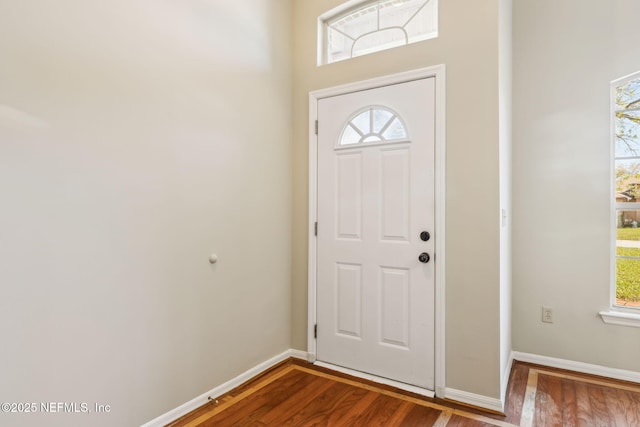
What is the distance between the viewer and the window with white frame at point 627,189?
101 inches

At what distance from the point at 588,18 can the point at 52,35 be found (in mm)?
3466

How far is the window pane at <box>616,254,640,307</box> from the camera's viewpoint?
8.42 ft

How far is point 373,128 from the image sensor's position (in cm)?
254

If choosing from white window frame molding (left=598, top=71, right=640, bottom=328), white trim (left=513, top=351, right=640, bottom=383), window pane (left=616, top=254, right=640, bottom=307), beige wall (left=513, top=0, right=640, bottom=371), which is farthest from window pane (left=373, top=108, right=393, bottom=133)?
white trim (left=513, top=351, right=640, bottom=383)

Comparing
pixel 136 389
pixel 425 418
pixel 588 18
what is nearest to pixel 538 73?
pixel 588 18

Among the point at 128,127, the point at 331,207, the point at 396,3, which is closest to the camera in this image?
the point at 128,127

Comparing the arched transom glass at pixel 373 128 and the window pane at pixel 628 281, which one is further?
the window pane at pixel 628 281

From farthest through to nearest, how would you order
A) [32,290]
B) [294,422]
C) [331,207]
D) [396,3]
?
1. [331,207]
2. [396,3]
3. [294,422]
4. [32,290]

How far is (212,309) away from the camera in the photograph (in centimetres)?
222

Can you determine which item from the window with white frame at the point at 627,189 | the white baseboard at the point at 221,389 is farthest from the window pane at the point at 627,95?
the white baseboard at the point at 221,389

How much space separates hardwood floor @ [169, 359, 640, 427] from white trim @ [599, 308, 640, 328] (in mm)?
411

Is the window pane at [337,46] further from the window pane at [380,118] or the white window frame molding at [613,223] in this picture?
the white window frame molding at [613,223]

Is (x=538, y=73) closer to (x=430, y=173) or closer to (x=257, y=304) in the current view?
(x=430, y=173)

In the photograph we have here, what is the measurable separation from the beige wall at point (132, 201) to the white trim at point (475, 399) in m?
1.32
